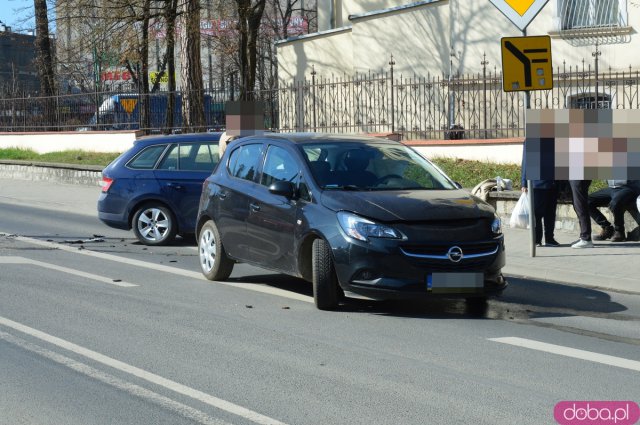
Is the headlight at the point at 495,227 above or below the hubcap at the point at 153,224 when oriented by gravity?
above

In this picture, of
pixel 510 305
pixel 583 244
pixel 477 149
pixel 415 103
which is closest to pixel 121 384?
pixel 510 305

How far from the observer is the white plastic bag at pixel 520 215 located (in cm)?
1415

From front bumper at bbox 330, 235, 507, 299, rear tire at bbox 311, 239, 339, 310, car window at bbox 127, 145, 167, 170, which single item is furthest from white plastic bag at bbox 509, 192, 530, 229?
rear tire at bbox 311, 239, 339, 310

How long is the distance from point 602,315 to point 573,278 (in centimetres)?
192

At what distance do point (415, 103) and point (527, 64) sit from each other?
9.28m

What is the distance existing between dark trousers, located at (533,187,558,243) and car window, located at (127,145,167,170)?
5530mm

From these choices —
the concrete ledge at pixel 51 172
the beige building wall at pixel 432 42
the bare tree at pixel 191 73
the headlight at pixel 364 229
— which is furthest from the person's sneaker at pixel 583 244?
the bare tree at pixel 191 73

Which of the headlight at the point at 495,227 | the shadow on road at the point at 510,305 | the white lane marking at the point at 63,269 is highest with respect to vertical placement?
the headlight at the point at 495,227

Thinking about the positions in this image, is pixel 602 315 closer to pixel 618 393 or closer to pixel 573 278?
pixel 573 278

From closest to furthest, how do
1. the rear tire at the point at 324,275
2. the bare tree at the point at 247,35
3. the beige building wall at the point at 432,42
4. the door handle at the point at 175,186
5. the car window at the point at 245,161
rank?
the rear tire at the point at 324,275 < the car window at the point at 245,161 < the door handle at the point at 175,186 < the beige building wall at the point at 432,42 < the bare tree at the point at 247,35

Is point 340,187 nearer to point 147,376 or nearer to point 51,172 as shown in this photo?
point 147,376

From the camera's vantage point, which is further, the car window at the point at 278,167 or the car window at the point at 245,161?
the car window at the point at 245,161

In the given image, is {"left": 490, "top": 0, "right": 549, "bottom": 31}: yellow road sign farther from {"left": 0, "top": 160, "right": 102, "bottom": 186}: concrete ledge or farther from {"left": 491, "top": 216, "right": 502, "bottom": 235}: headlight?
{"left": 0, "top": 160, "right": 102, "bottom": 186}: concrete ledge

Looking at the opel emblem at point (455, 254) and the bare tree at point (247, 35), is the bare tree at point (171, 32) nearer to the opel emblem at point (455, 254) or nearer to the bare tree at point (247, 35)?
the bare tree at point (247, 35)
